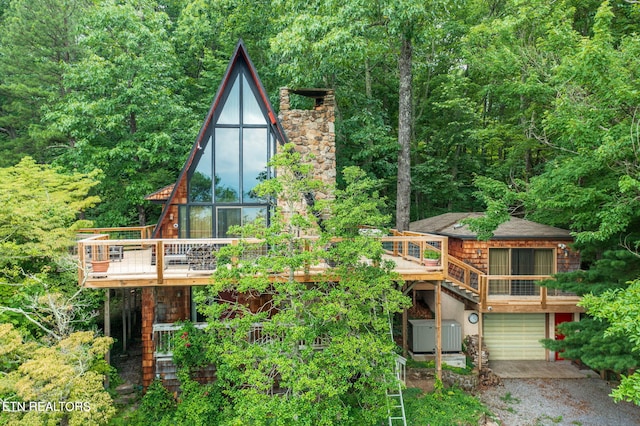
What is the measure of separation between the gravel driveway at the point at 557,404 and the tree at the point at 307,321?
12.4 ft

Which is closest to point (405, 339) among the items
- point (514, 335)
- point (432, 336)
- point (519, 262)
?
point (432, 336)

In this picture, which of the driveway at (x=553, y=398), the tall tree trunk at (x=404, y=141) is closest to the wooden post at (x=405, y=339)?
the driveway at (x=553, y=398)

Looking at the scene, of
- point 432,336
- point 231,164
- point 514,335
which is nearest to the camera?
point 231,164

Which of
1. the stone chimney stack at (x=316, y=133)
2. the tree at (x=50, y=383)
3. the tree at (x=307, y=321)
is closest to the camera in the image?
the tree at (x=50, y=383)

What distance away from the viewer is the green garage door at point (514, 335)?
452 inches

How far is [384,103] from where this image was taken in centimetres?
1853

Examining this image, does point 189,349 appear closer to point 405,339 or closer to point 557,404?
point 405,339

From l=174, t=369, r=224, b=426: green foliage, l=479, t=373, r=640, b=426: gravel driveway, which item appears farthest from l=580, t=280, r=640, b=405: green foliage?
l=174, t=369, r=224, b=426: green foliage

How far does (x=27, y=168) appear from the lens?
10352mm

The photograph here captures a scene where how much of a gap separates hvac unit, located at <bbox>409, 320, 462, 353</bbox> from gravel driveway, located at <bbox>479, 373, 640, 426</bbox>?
55.8 inches

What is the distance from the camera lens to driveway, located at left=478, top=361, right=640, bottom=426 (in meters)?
8.35

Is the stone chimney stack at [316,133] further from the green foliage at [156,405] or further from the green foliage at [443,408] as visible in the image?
the green foliage at [156,405]

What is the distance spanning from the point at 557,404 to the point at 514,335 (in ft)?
8.93

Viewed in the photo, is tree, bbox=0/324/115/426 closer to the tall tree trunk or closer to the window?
the tall tree trunk
